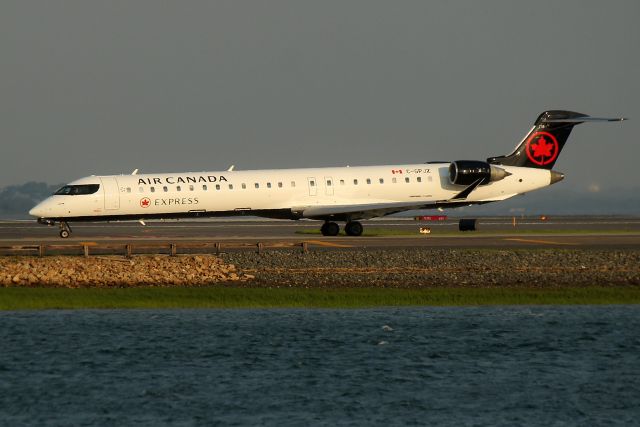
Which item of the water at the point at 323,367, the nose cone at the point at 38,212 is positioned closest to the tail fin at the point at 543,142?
the nose cone at the point at 38,212

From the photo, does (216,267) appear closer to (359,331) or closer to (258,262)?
(258,262)

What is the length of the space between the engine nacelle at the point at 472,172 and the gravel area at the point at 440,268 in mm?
11140

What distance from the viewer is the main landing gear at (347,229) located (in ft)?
181

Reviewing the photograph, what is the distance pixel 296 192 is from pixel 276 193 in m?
1.06

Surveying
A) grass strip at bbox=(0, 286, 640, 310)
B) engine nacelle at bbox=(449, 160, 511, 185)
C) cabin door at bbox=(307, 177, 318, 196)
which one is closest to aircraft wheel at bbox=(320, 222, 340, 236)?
cabin door at bbox=(307, 177, 318, 196)

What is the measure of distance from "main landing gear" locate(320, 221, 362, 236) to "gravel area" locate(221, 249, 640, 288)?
10572mm

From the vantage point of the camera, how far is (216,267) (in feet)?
128

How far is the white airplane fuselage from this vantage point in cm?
5234

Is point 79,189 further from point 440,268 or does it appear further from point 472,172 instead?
point 440,268

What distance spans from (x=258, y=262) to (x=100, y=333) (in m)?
12.8

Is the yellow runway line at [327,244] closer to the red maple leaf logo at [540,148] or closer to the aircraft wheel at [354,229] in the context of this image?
the aircraft wheel at [354,229]

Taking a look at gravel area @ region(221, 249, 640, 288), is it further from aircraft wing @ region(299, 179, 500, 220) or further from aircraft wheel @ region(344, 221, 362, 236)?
aircraft wheel @ region(344, 221, 362, 236)

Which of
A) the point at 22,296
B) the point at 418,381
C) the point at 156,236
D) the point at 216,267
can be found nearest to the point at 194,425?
the point at 418,381

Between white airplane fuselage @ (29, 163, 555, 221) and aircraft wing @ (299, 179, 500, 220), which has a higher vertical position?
white airplane fuselage @ (29, 163, 555, 221)
